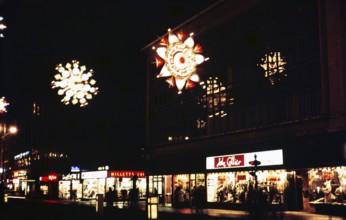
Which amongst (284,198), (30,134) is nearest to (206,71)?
(284,198)

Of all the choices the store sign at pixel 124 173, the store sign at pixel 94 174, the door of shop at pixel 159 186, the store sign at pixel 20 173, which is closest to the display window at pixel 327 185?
the door of shop at pixel 159 186

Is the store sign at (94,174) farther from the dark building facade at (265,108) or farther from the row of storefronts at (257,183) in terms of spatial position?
the dark building facade at (265,108)

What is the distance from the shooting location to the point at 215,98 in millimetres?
40906

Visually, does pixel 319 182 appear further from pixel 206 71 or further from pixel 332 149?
pixel 206 71

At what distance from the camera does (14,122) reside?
124 metres

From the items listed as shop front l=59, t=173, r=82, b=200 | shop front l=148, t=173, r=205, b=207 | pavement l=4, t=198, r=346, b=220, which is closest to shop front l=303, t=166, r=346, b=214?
pavement l=4, t=198, r=346, b=220

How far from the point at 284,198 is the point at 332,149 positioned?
6188 mm

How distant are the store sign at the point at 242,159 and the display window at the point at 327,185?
2.41 m

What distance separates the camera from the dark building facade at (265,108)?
29.6 meters

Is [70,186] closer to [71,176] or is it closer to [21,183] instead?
[71,176]

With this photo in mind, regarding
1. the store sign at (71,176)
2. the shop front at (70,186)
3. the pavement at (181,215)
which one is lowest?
the pavement at (181,215)

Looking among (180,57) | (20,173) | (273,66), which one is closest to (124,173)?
(273,66)

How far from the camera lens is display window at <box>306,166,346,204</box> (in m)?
29.4

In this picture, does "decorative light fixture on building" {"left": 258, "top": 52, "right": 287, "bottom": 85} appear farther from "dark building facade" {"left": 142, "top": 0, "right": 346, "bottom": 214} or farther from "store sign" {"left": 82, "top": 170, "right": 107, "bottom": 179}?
"store sign" {"left": 82, "top": 170, "right": 107, "bottom": 179}
